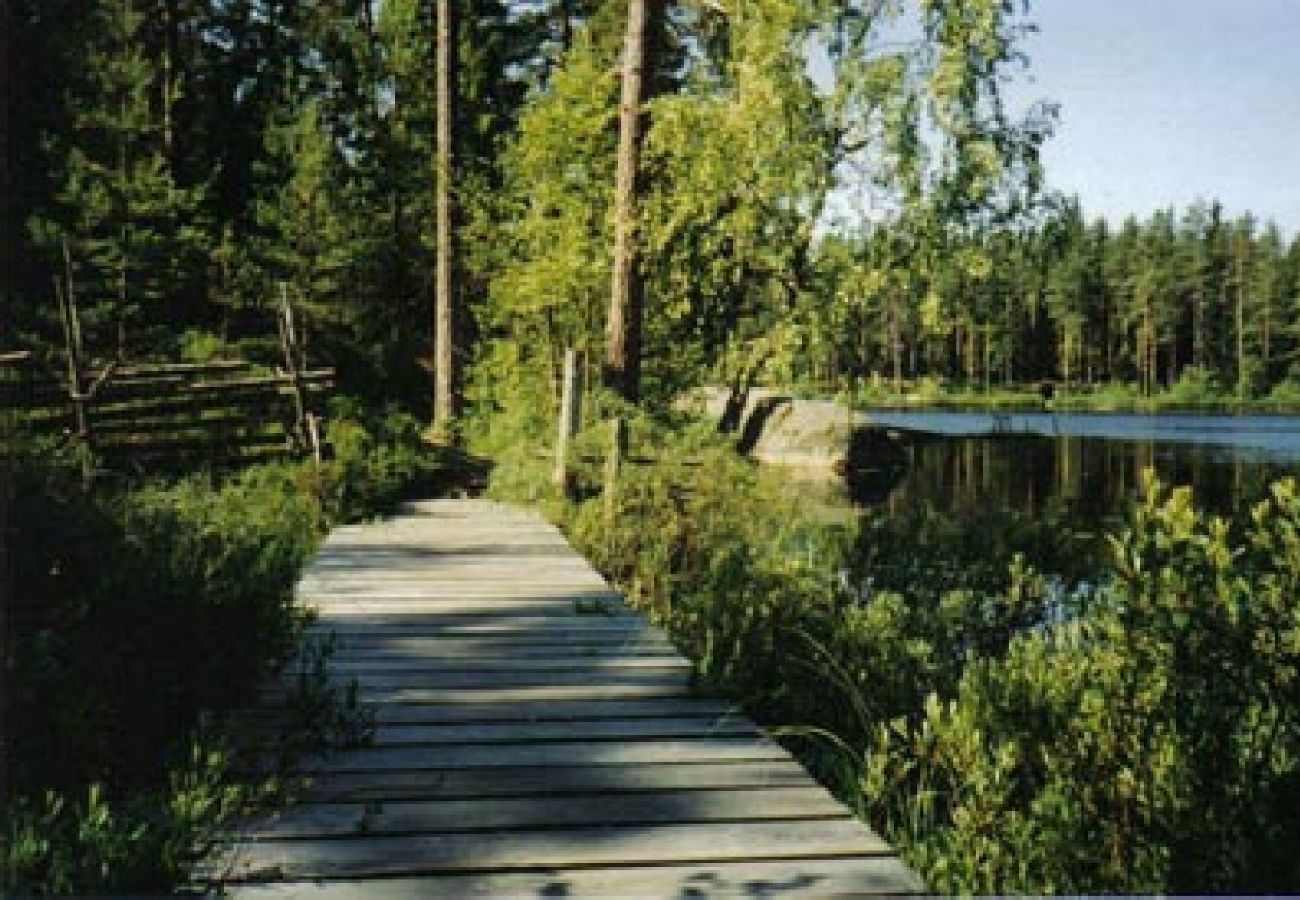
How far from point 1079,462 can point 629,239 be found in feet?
83.4

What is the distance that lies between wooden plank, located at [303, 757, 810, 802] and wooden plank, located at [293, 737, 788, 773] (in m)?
0.06

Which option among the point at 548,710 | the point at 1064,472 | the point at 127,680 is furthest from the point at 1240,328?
the point at 127,680

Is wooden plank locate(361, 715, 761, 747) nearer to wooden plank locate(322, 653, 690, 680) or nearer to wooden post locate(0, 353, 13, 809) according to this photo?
wooden plank locate(322, 653, 690, 680)

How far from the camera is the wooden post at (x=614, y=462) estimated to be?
385 inches

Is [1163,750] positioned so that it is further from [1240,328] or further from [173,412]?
[1240,328]

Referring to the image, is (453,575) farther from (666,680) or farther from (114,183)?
(114,183)

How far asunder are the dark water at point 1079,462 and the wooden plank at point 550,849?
11.1 ft

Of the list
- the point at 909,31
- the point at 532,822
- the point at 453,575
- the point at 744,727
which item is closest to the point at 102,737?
the point at 532,822

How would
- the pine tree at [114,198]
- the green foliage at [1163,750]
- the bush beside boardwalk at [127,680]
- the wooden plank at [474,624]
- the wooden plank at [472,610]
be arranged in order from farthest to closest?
the pine tree at [114,198], the wooden plank at [472,610], the wooden plank at [474,624], the green foliage at [1163,750], the bush beside boardwalk at [127,680]

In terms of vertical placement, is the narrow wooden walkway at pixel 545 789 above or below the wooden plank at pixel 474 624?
below

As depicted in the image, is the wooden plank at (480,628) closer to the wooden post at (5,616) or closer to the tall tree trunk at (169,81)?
the wooden post at (5,616)

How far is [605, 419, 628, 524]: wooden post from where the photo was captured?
385 inches

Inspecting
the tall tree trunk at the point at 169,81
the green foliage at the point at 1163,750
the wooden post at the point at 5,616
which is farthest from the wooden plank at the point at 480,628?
the tall tree trunk at the point at 169,81

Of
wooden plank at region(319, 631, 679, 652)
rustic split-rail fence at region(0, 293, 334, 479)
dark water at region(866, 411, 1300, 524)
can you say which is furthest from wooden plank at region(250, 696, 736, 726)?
rustic split-rail fence at region(0, 293, 334, 479)
